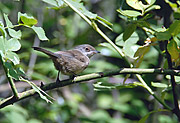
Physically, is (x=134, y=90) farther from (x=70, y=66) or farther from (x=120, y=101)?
(x=70, y=66)

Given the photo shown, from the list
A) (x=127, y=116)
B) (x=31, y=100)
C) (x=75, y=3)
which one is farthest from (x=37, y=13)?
(x=75, y=3)

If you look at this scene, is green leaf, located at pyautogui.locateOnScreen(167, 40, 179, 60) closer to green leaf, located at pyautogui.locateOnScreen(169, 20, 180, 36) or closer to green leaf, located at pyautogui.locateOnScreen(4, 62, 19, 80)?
green leaf, located at pyautogui.locateOnScreen(169, 20, 180, 36)

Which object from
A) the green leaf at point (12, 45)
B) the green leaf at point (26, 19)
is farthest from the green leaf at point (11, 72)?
the green leaf at point (26, 19)

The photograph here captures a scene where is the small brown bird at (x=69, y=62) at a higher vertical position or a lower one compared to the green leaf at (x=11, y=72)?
lower

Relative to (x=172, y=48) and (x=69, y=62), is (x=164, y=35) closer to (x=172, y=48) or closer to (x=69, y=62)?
(x=172, y=48)

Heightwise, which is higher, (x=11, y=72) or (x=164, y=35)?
(x=164, y=35)

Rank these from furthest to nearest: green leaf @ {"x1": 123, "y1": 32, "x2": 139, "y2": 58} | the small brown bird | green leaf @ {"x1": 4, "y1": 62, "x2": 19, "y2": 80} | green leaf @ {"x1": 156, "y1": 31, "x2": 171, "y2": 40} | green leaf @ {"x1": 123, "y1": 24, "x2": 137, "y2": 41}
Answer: the small brown bird < green leaf @ {"x1": 123, "y1": 32, "x2": 139, "y2": 58} < green leaf @ {"x1": 123, "y1": 24, "x2": 137, "y2": 41} < green leaf @ {"x1": 156, "y1": 31, "x2": 171, "y2": 40} < green leaf @ {"x1": 4, "y1": 62, "x2": 19, "y2": 80}

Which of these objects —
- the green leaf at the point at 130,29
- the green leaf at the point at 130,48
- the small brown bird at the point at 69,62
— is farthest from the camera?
the small brown bird at the point at 69,62

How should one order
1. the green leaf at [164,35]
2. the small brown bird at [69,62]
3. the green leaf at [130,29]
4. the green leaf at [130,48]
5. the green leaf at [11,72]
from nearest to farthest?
1. the green leaf at [11,72]
2. the green leaf at [164,35]
3. the green leaf at [130,29]
4. the green leaf at [130,48]
5. the small brown bird at [69,62]

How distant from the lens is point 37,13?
20.2 feet

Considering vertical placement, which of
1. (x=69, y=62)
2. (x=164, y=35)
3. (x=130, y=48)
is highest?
(x=164, y=35)

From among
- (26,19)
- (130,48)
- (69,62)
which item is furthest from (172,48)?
(69,62)

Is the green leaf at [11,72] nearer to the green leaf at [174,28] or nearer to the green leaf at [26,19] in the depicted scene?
the green leaf at [26,19]

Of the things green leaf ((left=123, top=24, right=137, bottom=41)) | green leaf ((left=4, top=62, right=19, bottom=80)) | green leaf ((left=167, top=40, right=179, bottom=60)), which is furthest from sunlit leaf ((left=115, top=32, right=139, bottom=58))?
green leaf ((left=4, top=62, right=19, bottom=80))
